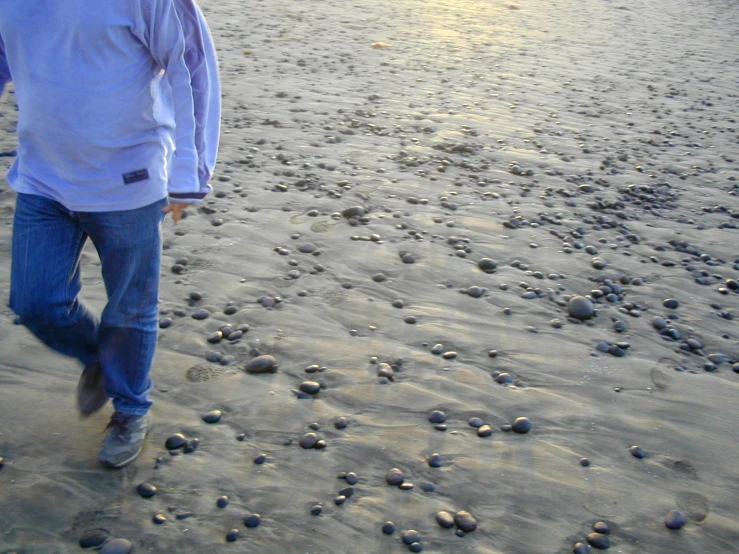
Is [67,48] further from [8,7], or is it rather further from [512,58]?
[512,58]

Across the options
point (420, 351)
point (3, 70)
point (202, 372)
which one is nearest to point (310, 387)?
point (202, 372)

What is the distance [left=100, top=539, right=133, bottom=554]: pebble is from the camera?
2.45 metres

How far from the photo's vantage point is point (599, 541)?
2639 millimetres

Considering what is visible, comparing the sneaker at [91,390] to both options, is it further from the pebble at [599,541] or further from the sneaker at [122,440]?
the pebble at [599,541]

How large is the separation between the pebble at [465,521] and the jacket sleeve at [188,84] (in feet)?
5.35

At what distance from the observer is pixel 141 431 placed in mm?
2932

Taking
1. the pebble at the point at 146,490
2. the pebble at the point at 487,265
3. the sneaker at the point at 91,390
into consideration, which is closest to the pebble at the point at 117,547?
the pebble at the point at 146,490

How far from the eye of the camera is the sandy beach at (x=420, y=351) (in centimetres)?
272

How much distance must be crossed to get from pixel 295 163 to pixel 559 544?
Answer: 14.8ft

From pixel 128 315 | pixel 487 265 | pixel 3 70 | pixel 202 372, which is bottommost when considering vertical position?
pixel 202 372

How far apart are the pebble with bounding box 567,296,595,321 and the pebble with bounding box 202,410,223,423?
2.29 meters

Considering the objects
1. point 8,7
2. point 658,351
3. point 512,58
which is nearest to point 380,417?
point 658,351

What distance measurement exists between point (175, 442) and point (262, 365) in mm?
678

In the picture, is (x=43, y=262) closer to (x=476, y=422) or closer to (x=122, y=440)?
(x=122, y=440)
